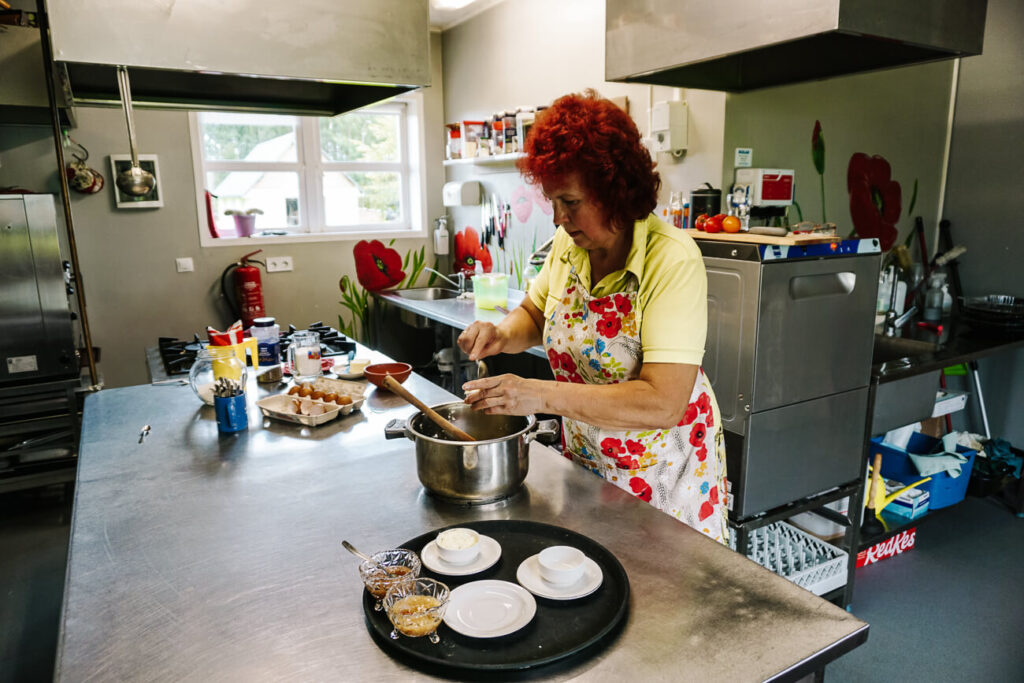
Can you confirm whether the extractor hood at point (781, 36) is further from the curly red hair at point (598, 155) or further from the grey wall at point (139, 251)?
the grey wall at point (139, 251)

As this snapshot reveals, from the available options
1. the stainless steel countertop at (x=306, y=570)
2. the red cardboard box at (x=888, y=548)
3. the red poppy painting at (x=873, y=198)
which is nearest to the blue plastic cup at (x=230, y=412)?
the stainless steel countertop at (x=306, y=570)

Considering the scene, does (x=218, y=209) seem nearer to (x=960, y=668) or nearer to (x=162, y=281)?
(x=162, y=281)

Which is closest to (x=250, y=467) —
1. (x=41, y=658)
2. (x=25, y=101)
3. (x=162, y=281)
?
(x=41, y=658)

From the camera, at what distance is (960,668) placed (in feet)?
7.06

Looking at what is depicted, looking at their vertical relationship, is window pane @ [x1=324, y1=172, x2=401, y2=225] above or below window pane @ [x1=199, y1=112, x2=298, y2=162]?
below

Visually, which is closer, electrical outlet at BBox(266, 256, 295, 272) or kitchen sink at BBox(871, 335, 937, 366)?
kitchen sink at BBox(871, 335, 937, 366)

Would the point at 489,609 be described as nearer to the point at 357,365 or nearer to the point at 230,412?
Answer: the point at 230,412

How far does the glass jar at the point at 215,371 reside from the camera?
2.00 metres

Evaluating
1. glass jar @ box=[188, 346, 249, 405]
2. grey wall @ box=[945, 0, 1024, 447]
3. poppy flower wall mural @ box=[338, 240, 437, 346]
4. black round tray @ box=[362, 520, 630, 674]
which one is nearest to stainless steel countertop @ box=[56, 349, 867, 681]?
black round tray @ box=[362, 520, 630, 674]

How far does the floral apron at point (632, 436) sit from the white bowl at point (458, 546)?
1.95 ft

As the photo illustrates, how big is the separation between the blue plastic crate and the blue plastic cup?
275 cm

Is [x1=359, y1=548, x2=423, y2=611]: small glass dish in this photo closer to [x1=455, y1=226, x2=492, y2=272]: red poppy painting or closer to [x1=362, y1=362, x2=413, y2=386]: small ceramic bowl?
[x1=362, y1=362, x2=413, y2=386]: small ceramic bowl

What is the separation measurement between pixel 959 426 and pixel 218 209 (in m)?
4.81

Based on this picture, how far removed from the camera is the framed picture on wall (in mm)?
4145
